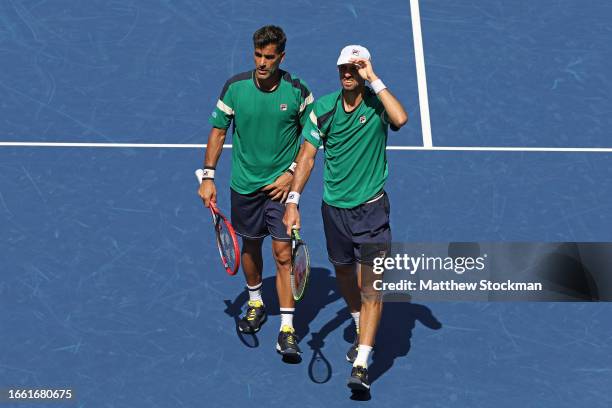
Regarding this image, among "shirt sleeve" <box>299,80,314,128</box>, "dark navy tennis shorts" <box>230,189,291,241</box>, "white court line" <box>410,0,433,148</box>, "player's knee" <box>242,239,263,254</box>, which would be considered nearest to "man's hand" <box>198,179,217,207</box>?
"dark navy tennis shorts" <box>230,189,291,241</box>

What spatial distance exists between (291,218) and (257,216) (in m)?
0.74

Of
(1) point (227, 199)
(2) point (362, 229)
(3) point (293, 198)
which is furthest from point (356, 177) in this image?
(1) point (227, 199)

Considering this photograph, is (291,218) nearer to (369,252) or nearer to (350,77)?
(369,252)

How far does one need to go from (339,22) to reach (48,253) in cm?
546

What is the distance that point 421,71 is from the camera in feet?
48.7

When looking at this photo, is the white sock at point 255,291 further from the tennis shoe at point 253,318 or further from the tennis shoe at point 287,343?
the tennis shoe at point 287,343

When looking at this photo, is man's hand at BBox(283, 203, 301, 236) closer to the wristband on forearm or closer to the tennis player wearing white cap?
the tennis player wearing white cap

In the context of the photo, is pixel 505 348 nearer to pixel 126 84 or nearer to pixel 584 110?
pixel 584 110

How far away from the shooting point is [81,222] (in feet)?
40.2

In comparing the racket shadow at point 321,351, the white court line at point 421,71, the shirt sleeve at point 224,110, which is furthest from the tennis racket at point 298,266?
the white court line at point 421,71

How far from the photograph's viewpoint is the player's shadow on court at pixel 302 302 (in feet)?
35.8

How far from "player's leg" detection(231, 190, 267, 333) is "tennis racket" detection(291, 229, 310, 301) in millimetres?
562

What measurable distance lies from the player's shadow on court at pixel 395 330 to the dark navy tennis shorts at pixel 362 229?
957 mm

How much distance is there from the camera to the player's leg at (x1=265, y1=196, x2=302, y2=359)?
10.4 meters
